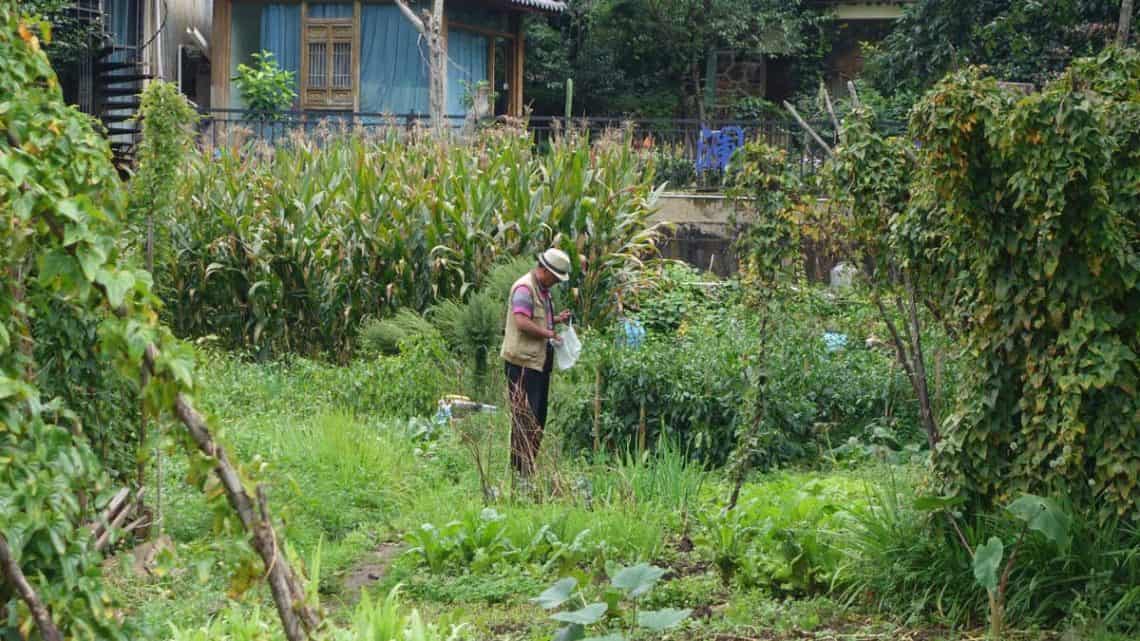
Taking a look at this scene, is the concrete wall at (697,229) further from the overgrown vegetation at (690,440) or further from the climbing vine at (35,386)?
the climbing vine at (35,386)

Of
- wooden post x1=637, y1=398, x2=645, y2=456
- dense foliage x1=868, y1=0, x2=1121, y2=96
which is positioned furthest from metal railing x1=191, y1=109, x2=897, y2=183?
wooden post x1=637, y1=398, x2=645, y2=456

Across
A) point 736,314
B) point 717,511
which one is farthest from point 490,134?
point 717,511

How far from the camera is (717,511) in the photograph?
25.1ft

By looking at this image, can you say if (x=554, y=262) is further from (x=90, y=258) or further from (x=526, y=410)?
(x=90, y=258)

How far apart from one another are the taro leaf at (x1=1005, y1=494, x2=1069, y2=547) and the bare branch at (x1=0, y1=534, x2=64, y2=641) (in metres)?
3.66

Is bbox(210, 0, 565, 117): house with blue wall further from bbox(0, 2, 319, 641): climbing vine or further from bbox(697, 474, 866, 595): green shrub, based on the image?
bbox(0, 2, 319, 641): climbing vine

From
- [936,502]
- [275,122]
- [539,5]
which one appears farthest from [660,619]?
[539,5]

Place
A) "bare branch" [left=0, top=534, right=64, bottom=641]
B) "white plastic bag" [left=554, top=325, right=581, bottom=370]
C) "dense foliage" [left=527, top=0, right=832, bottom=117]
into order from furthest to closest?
"dense foliage" [left=527, top=0, right=832, bottom=117], "white plastic bag" [left=554, top=325, right=581, bottom=370], "bare branch" [left=0, top=534, right=64, bottom=641]

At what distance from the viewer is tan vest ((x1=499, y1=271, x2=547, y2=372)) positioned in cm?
983

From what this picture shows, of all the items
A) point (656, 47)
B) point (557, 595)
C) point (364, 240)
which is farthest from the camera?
point (656, 47)

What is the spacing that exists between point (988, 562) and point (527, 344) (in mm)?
4984

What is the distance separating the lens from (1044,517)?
5.35 meters

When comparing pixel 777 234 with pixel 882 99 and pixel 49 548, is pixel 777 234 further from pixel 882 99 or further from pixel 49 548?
pixel 882 99

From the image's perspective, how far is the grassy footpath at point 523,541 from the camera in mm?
6219
